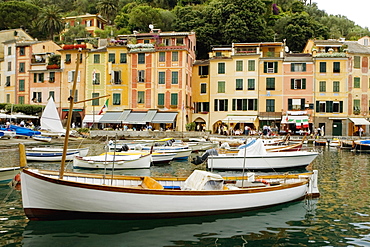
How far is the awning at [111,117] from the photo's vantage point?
53.9m

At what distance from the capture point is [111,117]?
54.6 metres

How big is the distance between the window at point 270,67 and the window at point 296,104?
4.99 metres

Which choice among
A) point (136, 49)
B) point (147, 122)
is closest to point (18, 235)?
point (147, 122)

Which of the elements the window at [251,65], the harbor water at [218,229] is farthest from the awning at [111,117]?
the harbor water at [218,229]

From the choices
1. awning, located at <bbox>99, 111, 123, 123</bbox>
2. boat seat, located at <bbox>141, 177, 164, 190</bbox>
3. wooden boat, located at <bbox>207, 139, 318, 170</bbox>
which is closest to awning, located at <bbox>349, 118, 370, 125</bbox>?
wooden boat, located at <bbox>207, 139, 318, 170</bbox>

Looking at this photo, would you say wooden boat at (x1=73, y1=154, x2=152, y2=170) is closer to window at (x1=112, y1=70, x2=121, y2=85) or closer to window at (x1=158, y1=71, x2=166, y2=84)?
window at (x1=158, y1=71, x2=166, y2=84)

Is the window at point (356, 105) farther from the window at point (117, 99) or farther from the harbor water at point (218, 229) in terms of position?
the harbor water at point (218, 229)

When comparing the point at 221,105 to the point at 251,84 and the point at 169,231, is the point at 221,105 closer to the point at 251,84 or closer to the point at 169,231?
the point at 251,84

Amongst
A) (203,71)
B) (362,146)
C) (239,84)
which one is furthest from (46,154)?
(203,71)

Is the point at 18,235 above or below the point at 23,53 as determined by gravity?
below

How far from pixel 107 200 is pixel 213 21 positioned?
6095 centimetres

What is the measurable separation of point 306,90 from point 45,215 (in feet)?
161

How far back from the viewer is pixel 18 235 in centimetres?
1170

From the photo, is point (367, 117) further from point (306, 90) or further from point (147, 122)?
point (147, 122)
